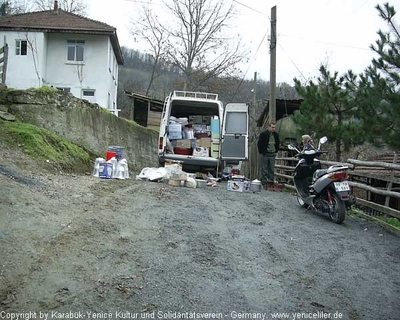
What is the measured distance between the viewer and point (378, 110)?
28.6 ft

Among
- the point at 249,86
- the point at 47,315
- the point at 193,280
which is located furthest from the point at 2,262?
the point at 249,86

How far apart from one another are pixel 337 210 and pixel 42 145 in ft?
19.8

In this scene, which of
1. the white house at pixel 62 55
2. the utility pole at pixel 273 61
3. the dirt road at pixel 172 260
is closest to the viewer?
the dirt road at pixel 172 260

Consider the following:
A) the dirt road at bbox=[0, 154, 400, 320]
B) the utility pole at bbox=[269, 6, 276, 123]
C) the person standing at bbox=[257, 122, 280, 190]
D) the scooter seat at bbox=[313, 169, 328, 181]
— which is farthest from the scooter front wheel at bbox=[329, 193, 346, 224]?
the utility pole at bbox=[269, 6, 276, 123]

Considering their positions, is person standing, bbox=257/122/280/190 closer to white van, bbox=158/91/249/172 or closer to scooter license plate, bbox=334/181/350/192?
white van, bbox=158/91/249/172

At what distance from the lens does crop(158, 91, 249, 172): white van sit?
1225 centimetres

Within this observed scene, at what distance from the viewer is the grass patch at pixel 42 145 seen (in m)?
8.81

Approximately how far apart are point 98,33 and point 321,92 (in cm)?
1628

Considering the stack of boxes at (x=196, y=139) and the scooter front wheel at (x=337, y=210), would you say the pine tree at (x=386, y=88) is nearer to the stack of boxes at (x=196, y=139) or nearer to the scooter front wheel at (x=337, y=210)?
the scooter front wheel at (x=337, y=210)

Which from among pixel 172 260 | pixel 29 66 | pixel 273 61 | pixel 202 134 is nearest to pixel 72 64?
pixel 29 66

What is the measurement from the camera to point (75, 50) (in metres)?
26.3

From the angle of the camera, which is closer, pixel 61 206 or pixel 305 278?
pixel 305 278

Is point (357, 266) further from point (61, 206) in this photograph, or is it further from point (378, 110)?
point (378, 110)

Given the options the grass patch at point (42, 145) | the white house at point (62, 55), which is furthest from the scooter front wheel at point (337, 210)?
the white house at point (62, 55)
